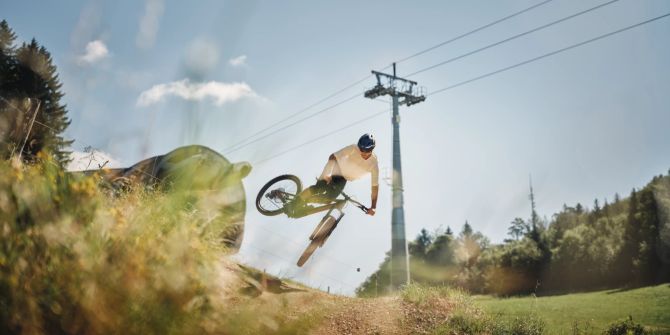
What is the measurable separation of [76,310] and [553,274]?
161ft

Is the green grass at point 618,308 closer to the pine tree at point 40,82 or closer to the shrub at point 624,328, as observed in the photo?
the shrub at point 624,328

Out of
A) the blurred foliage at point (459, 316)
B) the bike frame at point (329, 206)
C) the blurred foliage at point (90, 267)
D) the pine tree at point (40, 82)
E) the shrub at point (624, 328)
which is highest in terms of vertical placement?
the pine tree at point (40, 82)

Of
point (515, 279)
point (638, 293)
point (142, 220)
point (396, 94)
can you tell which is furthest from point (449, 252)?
point (142, 220)

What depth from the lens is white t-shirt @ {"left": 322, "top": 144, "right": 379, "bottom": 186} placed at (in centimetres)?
902

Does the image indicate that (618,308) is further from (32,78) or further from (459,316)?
(32,78)

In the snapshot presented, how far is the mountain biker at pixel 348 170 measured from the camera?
28.6 ft

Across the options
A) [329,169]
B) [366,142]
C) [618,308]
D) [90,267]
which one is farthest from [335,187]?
[618,308]

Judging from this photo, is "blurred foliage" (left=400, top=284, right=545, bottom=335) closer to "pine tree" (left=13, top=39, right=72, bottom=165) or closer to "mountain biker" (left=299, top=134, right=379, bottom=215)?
"mountain biker" (left=299, top=134, right=379, bottom=215)

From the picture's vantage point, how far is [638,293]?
29.1m

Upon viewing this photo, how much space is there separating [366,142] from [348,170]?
1.04 meters

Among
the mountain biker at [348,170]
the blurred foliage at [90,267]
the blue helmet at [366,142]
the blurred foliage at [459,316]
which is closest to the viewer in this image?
the blurred foliage at [90,267]

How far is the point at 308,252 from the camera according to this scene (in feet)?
32.2

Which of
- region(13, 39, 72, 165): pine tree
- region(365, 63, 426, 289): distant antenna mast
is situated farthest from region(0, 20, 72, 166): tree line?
region(365, 63, 426, 289): distant antenna mast

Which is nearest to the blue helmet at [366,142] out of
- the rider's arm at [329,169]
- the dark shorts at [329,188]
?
the rider's arm at [329,169]
